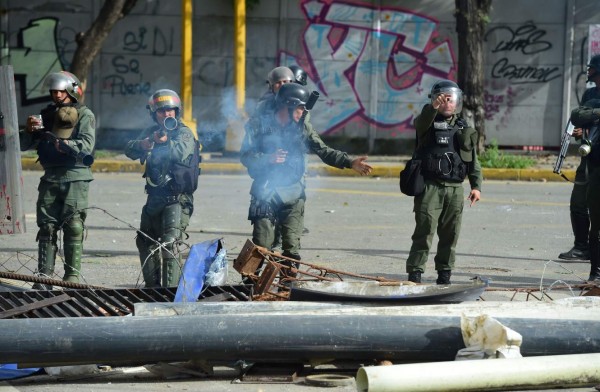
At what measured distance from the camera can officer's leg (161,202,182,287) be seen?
7.59 m

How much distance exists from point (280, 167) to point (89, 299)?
197 centimetres

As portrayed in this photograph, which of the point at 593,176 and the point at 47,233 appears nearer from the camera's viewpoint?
the point at 47,233

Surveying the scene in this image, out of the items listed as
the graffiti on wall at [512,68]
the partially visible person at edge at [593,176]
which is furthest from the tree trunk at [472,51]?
the partially visible person at edge at [593,176]

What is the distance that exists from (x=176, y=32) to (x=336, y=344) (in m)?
15.2

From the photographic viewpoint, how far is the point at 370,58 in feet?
66.1

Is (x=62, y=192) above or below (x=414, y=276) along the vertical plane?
above

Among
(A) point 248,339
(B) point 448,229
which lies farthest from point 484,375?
(B) point 448,229

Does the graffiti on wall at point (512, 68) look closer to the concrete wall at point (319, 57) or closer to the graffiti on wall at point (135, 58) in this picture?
the concrete wall at point (319, 57)

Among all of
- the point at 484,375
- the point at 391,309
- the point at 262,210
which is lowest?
the point at 484,375

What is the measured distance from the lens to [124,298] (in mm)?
6688

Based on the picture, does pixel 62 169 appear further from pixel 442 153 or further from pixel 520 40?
pixel 520 40

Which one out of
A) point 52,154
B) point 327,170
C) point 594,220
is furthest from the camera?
point 327,170

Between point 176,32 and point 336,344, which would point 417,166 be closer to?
point 336,344

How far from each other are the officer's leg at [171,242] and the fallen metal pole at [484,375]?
2701 millimetres
